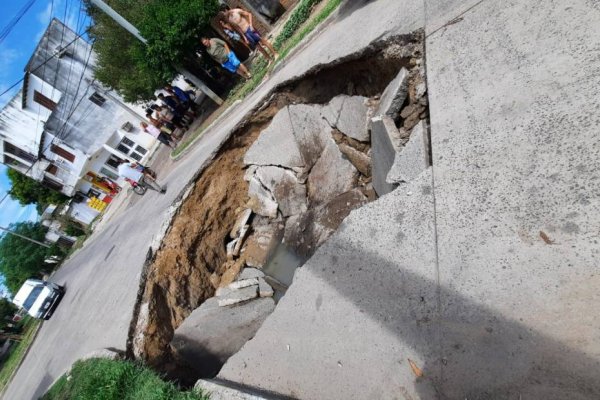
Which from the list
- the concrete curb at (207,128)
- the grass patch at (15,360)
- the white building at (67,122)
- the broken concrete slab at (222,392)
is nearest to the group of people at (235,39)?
the concrete curb at (207,128)

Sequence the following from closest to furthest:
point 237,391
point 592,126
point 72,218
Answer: point 592,126, point 237,391, point 72,218

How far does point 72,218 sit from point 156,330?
30321 mm

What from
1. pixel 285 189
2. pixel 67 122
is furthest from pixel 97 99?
pixel 285 189

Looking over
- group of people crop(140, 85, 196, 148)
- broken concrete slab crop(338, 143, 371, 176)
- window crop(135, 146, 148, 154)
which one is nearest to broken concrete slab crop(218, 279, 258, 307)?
broken concrete slab crop(338, 143, 371, 176)

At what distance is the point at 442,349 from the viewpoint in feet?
5.83

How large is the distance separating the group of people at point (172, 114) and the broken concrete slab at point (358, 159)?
13.1 meters

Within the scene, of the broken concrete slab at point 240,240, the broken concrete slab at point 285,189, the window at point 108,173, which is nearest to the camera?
the broken concrete slab at point 285,189

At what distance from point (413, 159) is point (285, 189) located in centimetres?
269

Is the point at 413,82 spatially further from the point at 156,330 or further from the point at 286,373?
the point at 156,330

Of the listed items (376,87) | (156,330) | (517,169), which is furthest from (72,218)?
(517,169)

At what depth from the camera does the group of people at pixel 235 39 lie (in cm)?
1043

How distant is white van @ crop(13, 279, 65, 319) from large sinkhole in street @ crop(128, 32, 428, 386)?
39.4ft

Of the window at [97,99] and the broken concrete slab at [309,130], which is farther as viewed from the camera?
the window at [97,99]

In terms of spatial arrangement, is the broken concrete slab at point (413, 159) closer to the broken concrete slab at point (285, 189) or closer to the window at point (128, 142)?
the broken concrete slab at point (285, 189)
